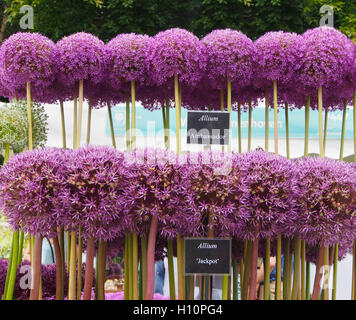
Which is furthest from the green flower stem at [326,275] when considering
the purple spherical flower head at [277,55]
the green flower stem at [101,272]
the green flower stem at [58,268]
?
the green flower stem at [58,268]

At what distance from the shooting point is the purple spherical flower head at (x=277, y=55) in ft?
3.20

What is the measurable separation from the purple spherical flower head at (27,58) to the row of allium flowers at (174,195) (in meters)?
0.21

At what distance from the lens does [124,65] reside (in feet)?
3.21

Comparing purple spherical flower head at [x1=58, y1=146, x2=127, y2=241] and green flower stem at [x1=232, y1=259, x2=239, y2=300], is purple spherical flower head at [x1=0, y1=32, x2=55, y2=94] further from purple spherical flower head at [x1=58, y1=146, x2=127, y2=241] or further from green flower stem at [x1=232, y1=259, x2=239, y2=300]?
green flower stem at [x1=232, y1=259, x2=239, y2=300]


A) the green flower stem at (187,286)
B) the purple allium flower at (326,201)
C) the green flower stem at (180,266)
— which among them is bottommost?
the green flower stem at (187,286)

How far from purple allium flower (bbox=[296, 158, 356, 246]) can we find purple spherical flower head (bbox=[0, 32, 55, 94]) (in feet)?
2.17

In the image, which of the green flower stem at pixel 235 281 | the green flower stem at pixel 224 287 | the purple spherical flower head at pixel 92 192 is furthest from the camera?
the green flower stem at pixel 235 281

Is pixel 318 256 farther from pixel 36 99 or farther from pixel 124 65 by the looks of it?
pixel 36 99

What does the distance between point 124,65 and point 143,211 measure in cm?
38

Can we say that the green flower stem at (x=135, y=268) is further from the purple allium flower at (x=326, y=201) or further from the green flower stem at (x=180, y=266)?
the purple allium flower at (x=326, y=201)

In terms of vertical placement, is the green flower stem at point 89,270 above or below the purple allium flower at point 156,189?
below

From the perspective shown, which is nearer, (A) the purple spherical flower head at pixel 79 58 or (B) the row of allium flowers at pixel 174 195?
(B) the row of allium flowers at pixel 174 195

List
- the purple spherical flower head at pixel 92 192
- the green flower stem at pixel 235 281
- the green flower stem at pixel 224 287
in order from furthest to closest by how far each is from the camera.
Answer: the green flower stem at pixel 235 281 < the green flower stem at pixel 224 287 < the purple spherical flower head at pixel 92 192

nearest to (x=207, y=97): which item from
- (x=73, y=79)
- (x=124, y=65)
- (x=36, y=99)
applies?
(x=124, y=65)
